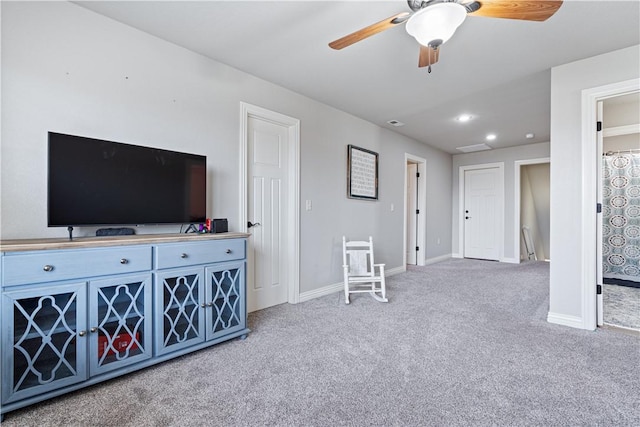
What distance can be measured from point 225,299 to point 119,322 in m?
0.68

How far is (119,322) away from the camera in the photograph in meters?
1.74

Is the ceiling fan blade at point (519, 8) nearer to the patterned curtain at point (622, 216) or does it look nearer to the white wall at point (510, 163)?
the patterned curtain at point (622, 216)

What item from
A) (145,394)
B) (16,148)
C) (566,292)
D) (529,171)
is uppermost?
(529,171)

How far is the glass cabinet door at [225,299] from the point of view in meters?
2.13

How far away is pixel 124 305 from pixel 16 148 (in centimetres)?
109

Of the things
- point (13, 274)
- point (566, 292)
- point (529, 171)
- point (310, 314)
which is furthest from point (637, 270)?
point (13, 274)

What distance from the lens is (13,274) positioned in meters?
1.44

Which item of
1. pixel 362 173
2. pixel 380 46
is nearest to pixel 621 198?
pixel 362 173

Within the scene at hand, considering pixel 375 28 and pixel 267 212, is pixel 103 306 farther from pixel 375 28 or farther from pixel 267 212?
pixel 375 28

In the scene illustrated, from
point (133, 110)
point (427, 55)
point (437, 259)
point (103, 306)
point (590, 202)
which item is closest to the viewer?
point (103, 306)

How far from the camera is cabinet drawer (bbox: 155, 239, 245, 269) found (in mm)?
1914

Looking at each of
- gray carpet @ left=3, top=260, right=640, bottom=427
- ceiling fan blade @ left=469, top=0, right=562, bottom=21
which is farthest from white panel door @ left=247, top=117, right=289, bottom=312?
ceiling fan blade @ left=469, top=0, right=562, bottom=21

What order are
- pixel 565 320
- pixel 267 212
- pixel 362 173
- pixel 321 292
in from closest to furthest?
pixel 565 320 < pixel 267 212 < pixel 321 292 < pixel 362 173

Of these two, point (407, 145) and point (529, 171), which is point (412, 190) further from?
point (529, 171)
